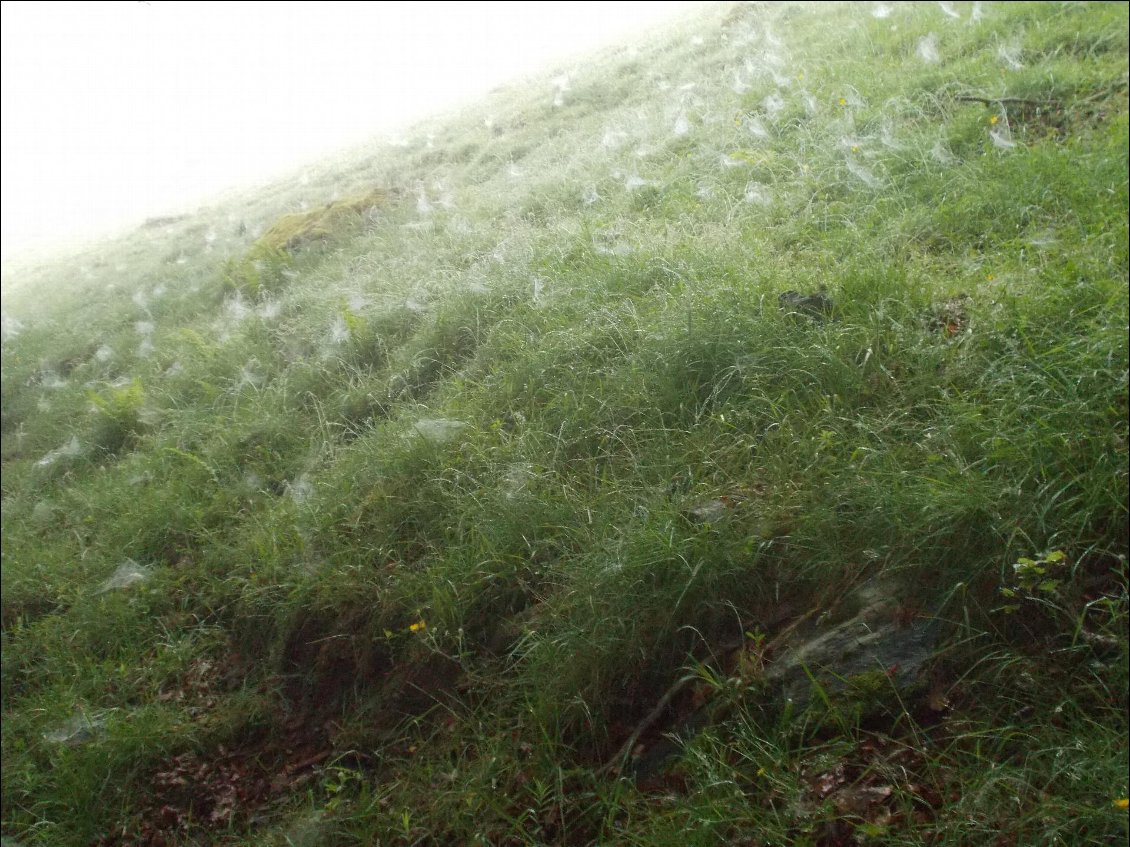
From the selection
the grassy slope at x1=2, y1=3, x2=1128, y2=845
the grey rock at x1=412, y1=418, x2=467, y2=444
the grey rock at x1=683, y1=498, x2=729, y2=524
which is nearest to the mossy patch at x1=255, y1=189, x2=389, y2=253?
the grassy slope at x1=2, y1=3, x2=1128, y2=845

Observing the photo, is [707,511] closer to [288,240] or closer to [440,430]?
[440,430]

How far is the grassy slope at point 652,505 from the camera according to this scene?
2.29 m

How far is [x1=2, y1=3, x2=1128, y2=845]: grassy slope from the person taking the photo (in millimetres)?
2287

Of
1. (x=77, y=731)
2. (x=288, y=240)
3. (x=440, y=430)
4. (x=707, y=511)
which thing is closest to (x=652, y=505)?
(x=707, y=511)

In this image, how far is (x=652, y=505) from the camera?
3.01 metres

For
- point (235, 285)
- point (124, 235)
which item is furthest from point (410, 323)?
point (124, 235)

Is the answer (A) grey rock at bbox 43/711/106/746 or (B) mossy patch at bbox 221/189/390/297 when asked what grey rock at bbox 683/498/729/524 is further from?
(B) mossy patch at bbox 221/189/390/297

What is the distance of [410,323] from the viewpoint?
5.28 metres

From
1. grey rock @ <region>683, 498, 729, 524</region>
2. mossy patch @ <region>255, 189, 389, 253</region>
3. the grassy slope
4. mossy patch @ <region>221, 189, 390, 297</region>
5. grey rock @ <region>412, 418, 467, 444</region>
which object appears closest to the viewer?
the grassy slope

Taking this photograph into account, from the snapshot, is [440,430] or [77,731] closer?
[77,731]

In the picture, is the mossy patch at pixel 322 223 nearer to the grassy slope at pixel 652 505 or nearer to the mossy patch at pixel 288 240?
the mossy patch at pixel 288 240

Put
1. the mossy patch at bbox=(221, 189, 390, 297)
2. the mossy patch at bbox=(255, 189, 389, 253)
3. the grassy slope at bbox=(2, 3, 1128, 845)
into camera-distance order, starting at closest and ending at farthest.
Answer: the grassy slope at bbox=(2, 3, 1128, 845), the mossy patch at bbox=(221, 189, 390, 297), the mossy patch at bbox=(255, 189, 389, 253)

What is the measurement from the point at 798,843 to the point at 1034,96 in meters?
4.12

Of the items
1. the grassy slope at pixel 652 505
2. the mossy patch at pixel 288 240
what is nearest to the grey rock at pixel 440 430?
the grassy slope at pixel 652 505
